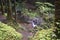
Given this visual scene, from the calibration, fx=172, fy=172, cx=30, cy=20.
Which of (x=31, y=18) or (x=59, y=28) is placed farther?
(x=31, y=18)

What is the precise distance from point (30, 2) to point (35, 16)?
8.93 meters

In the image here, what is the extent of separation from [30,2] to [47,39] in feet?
70.2

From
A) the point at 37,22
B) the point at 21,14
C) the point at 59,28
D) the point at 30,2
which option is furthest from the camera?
the point at 30,2

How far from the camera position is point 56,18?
6.51 metres

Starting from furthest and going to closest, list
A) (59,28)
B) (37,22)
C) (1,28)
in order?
(37,22) < (1,28) < (59,28)

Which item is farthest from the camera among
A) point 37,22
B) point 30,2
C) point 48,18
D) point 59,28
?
point 30,2

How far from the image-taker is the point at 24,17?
63.2 ft

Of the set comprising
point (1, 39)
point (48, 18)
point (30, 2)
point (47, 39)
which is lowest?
point (30, 2)

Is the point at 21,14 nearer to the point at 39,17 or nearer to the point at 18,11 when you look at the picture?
the point at 18,11

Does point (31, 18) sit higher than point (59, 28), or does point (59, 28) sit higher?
point (59, 28)

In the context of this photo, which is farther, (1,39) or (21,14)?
(21,14)

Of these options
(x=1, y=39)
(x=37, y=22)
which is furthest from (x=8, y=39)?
(x=37, y=22)

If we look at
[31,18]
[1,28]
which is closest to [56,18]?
[1,28]

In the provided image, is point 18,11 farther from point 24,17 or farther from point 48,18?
point 48,18
